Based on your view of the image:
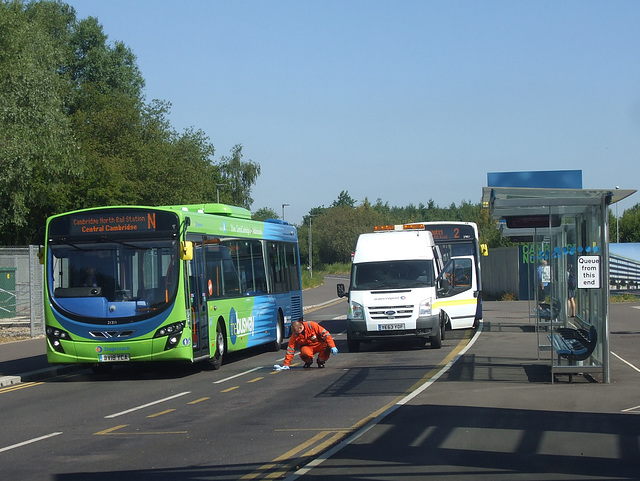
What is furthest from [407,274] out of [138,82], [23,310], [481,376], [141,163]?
[138,82]

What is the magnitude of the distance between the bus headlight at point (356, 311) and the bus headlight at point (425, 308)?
1341 millimetres

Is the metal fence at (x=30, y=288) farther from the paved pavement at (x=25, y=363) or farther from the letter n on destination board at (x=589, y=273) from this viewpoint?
the letter n on destination board at (x=589, y=273)

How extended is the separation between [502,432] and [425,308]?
10.5m

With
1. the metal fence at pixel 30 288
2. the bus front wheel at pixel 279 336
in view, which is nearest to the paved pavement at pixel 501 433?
the bus front wheel at pixel 279 336

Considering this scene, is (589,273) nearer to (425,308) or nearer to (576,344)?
(576,344)

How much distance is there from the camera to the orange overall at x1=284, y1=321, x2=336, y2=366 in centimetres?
1647

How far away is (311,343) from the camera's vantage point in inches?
655

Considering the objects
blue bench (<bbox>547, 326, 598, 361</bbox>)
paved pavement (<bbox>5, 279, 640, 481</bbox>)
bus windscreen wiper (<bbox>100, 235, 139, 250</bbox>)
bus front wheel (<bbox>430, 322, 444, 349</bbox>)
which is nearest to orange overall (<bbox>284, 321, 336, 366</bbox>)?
paved pavement (<bbox>5, 279, 640, 481</bbox>)

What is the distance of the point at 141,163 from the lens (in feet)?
181

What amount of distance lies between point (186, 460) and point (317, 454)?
1270mm

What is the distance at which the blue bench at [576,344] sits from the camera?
1311 cm

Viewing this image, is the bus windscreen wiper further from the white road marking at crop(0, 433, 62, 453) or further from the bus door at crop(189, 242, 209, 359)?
the white road marking at crop(0, 433, 62, 453)

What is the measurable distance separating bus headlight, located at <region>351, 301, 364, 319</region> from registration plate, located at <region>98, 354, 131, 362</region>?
20.4ft

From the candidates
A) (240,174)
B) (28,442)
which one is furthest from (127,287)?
(240,174)
